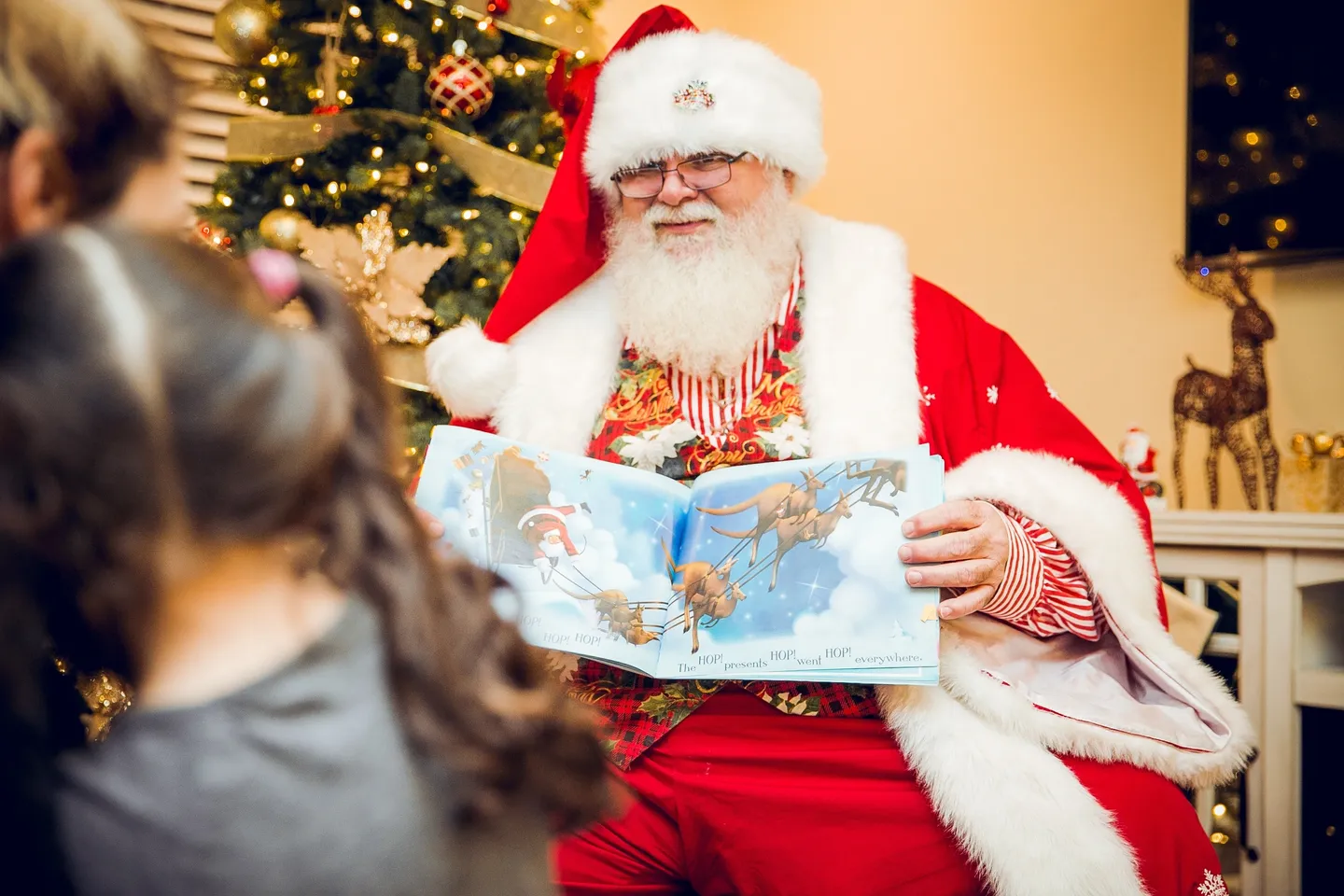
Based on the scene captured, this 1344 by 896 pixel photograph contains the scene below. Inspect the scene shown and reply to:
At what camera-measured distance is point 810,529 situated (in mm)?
1275

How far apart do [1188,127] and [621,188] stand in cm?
176

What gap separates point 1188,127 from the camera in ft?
8.70

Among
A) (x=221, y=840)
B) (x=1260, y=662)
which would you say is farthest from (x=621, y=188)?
(x=1260, y=662)

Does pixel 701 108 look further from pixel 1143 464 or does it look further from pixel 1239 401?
pixel 1239 401

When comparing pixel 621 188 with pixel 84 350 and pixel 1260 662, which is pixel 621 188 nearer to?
pixel 84 350

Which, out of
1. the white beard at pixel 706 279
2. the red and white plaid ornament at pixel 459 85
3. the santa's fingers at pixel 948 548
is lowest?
the santa's fingers at pixel 948 548

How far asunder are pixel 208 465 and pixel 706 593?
0.83 m

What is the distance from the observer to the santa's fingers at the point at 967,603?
1.27 metres

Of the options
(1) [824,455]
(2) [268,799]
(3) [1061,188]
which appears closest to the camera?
(2) [268,799]

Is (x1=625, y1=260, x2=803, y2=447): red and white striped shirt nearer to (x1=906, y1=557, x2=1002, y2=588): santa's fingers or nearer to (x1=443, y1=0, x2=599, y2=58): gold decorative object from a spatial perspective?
(x1=906, y1=557, x2=1002, y2=588): santa's fingers

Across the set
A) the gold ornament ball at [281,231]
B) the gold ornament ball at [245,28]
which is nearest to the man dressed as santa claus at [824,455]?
the gold ornament ball at [281,231]

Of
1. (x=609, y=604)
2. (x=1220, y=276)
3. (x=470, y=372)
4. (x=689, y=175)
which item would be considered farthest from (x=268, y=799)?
(x=1220, y=276)

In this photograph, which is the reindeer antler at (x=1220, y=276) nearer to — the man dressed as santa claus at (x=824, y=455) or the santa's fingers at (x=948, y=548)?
the man dressed as santa claus at (x=824, y=455)

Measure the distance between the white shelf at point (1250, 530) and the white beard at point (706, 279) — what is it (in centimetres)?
109
